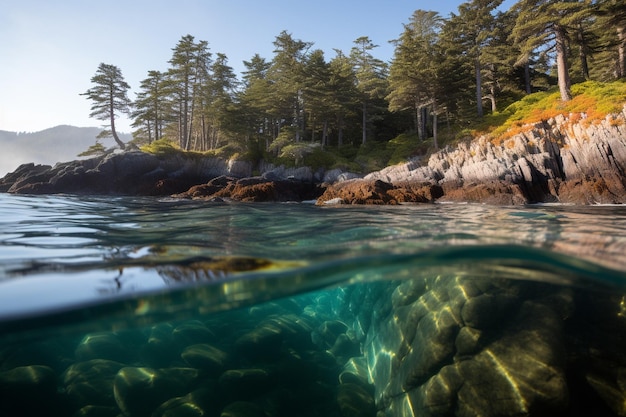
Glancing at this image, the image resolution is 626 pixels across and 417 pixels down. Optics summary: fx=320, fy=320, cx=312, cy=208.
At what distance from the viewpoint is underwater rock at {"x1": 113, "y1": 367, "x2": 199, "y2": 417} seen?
4895mm

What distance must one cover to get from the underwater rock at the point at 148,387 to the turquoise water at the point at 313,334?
2cm

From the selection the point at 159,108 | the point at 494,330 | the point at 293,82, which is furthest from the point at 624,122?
the point at 159,108

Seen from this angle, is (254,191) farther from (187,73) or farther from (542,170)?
(187,73)

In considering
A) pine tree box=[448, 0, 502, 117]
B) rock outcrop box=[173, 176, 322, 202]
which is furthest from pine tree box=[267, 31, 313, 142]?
pine tree box=[448, 0, 502, 117]

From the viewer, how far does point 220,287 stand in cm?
386

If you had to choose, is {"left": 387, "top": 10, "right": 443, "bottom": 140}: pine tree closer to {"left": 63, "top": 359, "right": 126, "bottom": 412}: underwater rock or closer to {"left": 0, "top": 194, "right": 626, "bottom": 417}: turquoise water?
{"left": 0, "top": 194, "right": 626, "bottom": 417}: turquoise water

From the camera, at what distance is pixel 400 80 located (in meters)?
30.7

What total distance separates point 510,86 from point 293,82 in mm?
24404

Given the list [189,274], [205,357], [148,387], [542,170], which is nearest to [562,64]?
[542,170]

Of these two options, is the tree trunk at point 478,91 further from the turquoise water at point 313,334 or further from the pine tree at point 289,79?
the turquoise water at point 313,334

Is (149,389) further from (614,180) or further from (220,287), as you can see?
(614,180)

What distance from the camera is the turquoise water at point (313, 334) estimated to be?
150 inches

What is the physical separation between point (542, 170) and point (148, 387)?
813 inches

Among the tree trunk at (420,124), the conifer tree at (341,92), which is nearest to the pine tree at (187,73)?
A: the conifer tree at (341,92)
